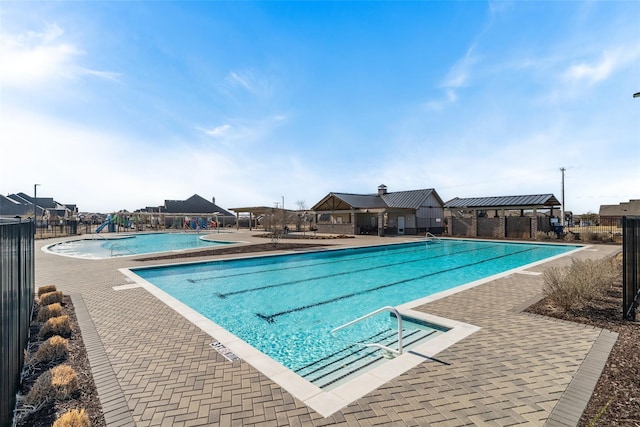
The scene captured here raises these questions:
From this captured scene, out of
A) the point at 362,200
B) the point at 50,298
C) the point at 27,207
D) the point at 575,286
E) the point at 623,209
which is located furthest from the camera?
the point at 27,207

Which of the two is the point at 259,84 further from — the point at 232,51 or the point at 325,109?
the point at 325,109

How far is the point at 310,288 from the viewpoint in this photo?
9.31 metres

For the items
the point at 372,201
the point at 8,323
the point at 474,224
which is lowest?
the point at 8,323

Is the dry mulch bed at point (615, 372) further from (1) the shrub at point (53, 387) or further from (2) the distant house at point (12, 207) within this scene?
(2) the distant house at point (12, 207)

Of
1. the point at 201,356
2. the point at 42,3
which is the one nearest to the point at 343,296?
the point at 201,356

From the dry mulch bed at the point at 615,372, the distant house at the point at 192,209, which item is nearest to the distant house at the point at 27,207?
the distant house at the point at 192,209

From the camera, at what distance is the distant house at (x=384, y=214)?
28878 mm

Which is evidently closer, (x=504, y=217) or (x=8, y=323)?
(x=8, y=323)

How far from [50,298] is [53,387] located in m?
4.37

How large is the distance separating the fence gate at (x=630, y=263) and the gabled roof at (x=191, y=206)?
54.6 meters

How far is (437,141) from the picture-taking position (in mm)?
18984

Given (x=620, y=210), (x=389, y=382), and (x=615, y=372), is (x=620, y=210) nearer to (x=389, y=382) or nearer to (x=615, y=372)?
(x=615, y=372)

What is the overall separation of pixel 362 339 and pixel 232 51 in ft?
39.2

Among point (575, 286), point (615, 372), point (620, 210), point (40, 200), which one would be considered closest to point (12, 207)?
point (40, 200)
